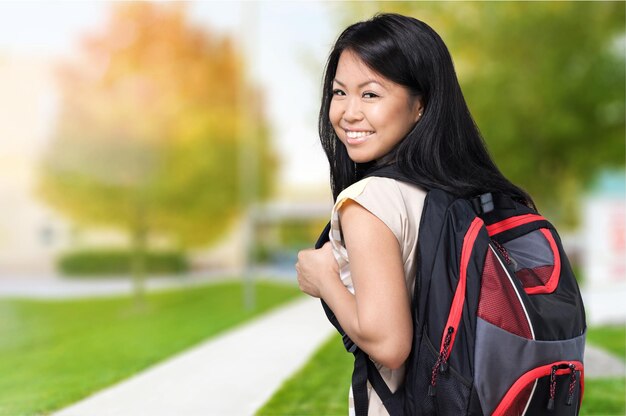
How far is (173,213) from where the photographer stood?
12758 mm

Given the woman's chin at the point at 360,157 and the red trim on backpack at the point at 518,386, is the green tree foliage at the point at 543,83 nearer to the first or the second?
the woman's chin at the point at 360,157

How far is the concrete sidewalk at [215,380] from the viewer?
2.87m

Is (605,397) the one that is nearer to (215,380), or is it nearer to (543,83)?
(215,380)

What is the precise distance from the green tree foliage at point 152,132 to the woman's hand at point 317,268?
8.46m

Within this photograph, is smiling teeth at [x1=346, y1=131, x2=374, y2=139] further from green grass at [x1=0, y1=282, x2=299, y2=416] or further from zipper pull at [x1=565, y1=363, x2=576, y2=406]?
green grass at [x1=0, y1=282, x2=299, y2=416]

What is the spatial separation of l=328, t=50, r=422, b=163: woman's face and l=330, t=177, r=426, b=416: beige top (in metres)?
0.11

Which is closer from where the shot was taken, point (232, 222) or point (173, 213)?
point (173, 213)

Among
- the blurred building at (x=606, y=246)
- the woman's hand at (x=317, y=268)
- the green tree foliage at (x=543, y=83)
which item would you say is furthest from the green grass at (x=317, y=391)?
the green tree foliage at (x=543, y=83)

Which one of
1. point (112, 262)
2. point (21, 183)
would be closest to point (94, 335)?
point (21, 183)

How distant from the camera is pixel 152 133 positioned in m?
11.1

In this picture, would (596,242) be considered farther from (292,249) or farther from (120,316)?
(292,249)

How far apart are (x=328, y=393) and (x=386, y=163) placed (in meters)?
2.07

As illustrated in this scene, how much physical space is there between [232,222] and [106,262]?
2.32m

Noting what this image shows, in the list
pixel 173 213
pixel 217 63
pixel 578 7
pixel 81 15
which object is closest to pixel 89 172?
pixel 173 213
